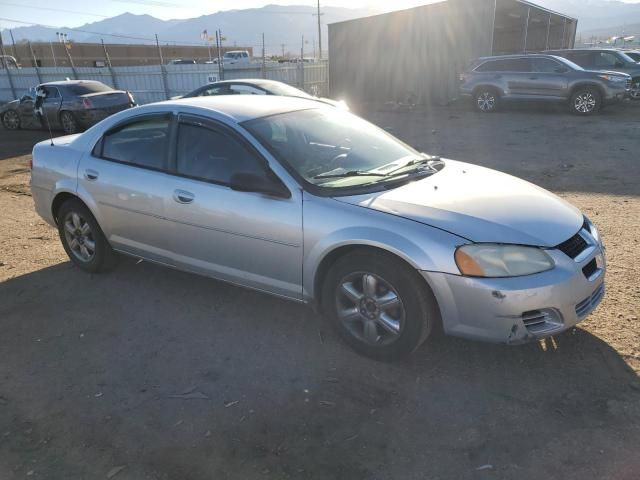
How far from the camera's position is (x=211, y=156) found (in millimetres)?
3641

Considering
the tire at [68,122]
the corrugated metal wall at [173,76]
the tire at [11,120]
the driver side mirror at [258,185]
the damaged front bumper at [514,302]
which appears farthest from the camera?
the corrugated metal wall at [173,76]

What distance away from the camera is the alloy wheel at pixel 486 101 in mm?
16069

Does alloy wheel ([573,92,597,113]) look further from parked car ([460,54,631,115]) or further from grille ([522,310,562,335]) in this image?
grille ([522,310,562,335])

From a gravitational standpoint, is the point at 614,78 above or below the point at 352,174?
above

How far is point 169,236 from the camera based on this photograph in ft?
12.6

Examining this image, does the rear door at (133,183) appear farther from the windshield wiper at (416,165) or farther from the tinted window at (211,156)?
the windshield wiper at (416,165)

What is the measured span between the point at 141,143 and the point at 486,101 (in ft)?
47.4

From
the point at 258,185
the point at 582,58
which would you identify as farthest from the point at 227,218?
the point at 582,58

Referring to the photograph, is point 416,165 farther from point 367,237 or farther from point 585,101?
point 585,101

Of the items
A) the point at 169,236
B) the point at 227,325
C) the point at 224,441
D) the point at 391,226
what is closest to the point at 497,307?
the point at 391,226

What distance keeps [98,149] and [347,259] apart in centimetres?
258

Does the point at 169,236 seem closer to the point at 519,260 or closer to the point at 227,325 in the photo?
the point at 227,325

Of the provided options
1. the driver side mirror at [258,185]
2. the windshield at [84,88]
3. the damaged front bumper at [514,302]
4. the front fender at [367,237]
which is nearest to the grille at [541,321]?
the damaged front bumper at [514,302]

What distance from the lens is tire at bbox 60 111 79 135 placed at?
528 inches
